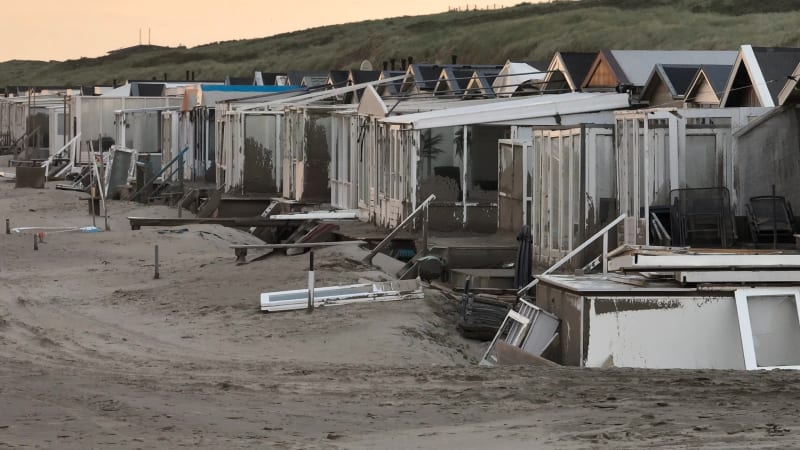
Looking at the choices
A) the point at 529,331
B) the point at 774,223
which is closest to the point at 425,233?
the point at 774,223

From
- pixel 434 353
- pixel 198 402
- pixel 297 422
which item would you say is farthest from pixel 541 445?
pixel 434 353

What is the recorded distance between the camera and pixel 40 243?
89.9ft

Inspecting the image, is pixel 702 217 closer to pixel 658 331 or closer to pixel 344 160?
pixel 658 331

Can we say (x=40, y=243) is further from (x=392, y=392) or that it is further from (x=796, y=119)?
(x=392, y=392)

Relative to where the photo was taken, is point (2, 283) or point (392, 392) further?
point (2, 283)

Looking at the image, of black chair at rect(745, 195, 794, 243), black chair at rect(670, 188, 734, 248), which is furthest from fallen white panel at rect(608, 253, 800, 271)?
black chair at rect(745, 195, 794, 243)

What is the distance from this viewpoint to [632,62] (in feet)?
87.2

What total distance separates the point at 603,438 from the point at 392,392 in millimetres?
2682

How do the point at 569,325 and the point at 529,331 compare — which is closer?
the point at 569,325

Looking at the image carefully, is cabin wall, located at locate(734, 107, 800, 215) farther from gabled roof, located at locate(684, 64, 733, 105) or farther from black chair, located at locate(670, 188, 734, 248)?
gabled roof, located at locate(684, 64, 733, 105)

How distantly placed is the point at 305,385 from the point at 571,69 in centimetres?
1792

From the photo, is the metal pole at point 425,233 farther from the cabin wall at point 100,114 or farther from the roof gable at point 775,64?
the cabin wall at point 100,114

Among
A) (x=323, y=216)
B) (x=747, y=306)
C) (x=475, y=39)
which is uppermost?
(x=475, y=39)

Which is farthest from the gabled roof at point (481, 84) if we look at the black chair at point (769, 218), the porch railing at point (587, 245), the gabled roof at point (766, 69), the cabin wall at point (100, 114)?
the cabin wall at point (100, 114)
